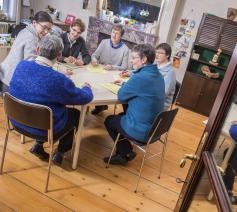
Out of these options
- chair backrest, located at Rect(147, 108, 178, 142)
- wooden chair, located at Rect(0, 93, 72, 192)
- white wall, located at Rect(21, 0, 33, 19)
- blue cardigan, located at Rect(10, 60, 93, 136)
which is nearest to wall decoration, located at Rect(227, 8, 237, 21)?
chair backrest, located at Rect(147, 108, 178, 142)

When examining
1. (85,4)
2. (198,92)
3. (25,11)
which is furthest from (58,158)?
(25,11)

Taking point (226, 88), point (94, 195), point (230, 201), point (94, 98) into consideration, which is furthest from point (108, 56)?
point (230, 201)

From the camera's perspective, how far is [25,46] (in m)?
2.58

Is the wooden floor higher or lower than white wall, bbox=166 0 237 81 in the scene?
lower

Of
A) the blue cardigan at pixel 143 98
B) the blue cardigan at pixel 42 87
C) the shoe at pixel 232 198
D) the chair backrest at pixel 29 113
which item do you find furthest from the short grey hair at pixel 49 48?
the shoe at pixel 232 198

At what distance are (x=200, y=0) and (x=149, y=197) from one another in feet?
11.8

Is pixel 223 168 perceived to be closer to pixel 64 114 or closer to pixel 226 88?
pixel 226 88

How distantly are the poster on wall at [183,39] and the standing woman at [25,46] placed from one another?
9.53 feet

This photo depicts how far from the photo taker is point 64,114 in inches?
90.0

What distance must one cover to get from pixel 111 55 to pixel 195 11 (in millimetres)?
2051

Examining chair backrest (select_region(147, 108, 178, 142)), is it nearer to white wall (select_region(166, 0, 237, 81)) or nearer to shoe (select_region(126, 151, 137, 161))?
shoe (select_region(126, 151, 137, 161))

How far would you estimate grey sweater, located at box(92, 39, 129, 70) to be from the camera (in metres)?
3.64

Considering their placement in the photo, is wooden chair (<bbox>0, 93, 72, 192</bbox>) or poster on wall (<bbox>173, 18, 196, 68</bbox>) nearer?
wooden chair (<bbox>0, 93, 72, 192</bbox>)

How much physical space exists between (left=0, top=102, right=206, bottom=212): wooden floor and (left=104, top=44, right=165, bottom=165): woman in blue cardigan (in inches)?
18.0
